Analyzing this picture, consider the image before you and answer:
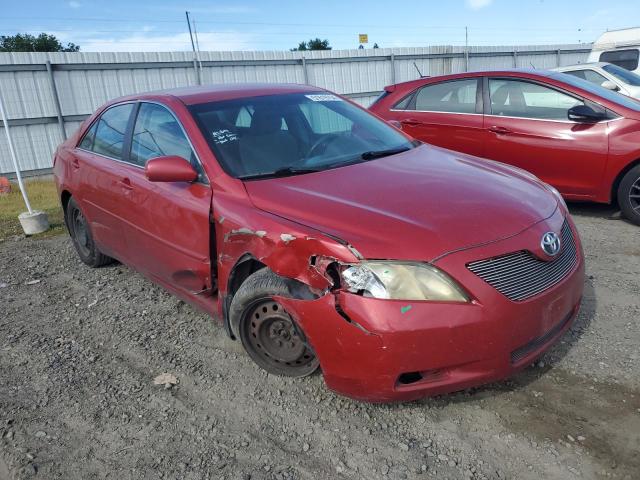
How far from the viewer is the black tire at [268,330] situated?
2686 mm

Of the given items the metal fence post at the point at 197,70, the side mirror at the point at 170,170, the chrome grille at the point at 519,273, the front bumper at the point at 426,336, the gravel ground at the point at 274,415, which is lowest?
the gravel ground at the point at 274,415

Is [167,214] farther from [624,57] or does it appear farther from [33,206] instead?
[624,57]

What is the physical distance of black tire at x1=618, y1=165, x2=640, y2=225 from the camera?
5078mm

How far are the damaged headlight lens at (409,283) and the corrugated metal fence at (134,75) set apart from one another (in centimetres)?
1038

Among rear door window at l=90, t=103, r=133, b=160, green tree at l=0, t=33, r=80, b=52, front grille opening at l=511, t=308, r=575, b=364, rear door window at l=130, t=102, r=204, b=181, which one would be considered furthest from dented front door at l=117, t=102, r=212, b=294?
green tree at l=0, t=33, r=80, b=52

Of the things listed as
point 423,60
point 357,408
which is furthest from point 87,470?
point 423,60

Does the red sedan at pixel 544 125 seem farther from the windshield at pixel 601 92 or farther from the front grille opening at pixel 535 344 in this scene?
the front grille opening at pixel 535 344

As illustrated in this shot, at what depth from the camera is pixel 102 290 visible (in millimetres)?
4504

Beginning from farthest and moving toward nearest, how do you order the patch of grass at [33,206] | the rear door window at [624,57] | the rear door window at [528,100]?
the rear door window at [624,57] < the patch of grass at [33,206] < the rear door window at [528,100]

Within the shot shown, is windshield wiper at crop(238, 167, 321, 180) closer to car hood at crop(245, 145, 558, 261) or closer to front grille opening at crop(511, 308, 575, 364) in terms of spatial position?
car hood at crop(245, 145, 558, 261)

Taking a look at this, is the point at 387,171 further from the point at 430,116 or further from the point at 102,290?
the point at 430,116

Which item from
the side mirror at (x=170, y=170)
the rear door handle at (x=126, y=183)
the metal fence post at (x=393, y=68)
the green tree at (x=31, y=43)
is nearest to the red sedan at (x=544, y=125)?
the rear door handle at (x=126, y=183)

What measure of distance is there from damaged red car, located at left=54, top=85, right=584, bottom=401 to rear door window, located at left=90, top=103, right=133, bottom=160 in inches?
2.0

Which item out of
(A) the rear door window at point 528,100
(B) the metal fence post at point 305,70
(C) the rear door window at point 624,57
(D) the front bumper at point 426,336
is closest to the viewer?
(D) the front bumper at point 426,336
